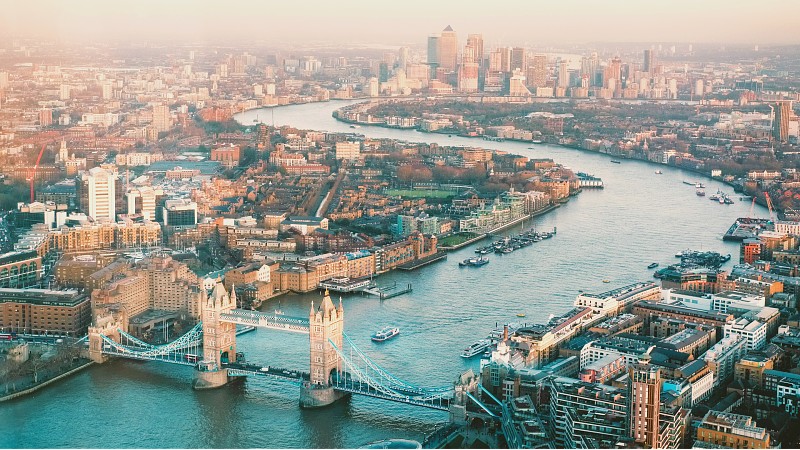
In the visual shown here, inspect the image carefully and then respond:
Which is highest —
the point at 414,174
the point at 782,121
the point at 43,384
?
the point at 782,121

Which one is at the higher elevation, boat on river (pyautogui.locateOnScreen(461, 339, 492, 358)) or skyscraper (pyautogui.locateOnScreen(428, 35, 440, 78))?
skyscraper (pyautogui.locateOnScreen(428, 35, 440, 78))

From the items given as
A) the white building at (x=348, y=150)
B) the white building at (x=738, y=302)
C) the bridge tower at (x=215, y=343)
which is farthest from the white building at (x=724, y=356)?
the white building at (x=348, y=150)

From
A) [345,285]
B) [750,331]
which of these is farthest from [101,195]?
[750,331]

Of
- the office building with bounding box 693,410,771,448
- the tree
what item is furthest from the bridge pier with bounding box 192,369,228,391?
the tree

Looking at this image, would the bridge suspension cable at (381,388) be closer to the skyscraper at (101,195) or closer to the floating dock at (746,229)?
the skyscraper at (101,195)

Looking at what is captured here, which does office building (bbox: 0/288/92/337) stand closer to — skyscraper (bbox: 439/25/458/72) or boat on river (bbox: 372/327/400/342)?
boat on river (bbox: 372/327/400/342)

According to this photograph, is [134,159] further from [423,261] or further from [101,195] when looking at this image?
[423,261]

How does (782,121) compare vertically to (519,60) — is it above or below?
below
